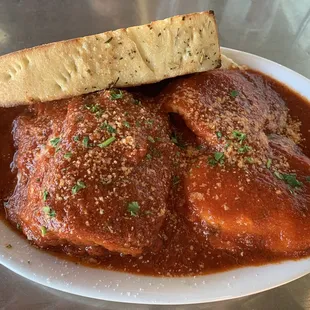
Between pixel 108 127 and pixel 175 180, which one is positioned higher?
pixel 108 127

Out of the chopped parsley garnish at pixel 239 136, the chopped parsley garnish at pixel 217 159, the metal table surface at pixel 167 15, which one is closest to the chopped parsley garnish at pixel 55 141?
the chopped parsley garnish at pixel 217 159

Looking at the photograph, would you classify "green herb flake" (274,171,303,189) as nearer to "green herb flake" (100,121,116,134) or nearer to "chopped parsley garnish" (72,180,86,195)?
"green herb flake" (100,121,116,134)

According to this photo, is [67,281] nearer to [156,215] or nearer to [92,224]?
[92,224]

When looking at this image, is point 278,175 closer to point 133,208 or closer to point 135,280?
point 133,208

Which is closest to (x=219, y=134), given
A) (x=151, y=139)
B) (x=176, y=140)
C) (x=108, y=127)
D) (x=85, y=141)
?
(x=176, y=140)

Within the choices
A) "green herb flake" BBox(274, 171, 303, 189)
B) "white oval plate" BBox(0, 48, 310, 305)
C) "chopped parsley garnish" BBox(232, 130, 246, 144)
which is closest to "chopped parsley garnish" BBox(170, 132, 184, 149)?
"chopped parsley garnish" BBox(232, 130, 246, 144)

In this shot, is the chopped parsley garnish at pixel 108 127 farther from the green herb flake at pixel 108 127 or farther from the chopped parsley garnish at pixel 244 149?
the chopped parsley garnish at pixel 244 149
